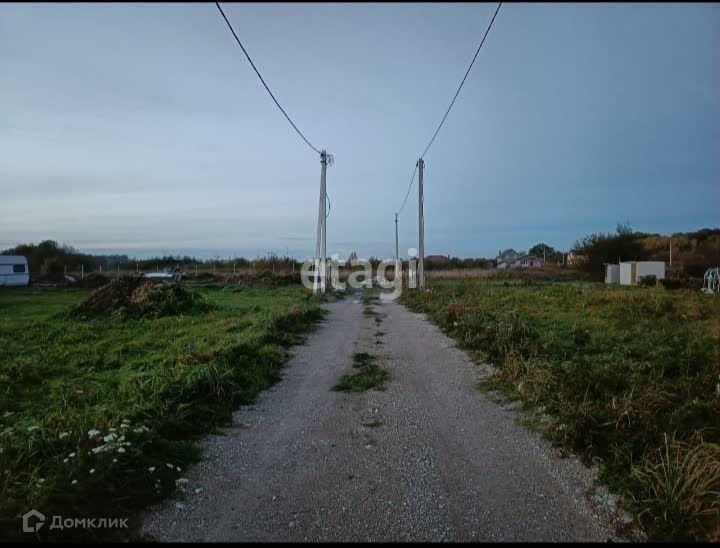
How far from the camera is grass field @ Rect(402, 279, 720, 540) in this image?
301 centimetres

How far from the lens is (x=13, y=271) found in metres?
28.5

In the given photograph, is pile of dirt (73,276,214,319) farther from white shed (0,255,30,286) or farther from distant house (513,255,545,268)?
distant house (513,255,545,268)

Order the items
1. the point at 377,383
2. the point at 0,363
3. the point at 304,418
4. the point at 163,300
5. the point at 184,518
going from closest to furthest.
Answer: the point at 184,518 < the point at 304,418 < the point at 377,383 < the point at 0,363 < the point at 163,300

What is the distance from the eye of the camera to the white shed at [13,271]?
2788cm

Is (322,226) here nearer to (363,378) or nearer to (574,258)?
(363,378)

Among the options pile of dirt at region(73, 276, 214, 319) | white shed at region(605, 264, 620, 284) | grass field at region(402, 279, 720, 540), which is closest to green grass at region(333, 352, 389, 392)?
grass field at region(402, 279, 720, 540)

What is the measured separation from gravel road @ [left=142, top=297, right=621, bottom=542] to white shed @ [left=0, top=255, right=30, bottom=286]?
29819 millimetres

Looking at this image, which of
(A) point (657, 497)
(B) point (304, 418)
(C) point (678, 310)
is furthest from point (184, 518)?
(C) point (678, 310)

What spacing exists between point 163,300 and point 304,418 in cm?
1023

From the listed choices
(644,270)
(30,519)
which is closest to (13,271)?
(30,519)

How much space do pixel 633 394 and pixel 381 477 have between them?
2.99 metres

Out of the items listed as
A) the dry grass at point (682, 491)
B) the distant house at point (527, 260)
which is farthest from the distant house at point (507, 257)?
the dry grass at point (682, 491)

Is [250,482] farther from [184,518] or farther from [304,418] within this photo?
[304,418]

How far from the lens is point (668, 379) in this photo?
18.8 ft
